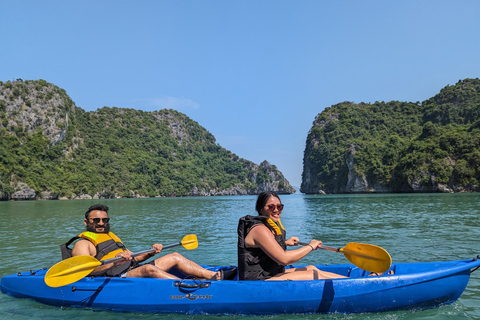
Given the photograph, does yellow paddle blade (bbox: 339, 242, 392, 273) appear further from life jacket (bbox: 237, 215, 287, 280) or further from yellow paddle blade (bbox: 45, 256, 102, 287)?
yellow paddle blade (bbox: 45, 256, 102, 287)

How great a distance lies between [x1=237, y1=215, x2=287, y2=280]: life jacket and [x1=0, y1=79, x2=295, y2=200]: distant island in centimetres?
7938

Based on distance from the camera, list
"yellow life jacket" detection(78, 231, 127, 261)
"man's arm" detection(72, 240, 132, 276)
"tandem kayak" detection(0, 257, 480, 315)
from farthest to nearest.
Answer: "yellow life jacket" detection(78, 231, 127, 261) → "man's arm" detection(72, 240, 132, 276) → "tandem kayak" detection(0, 257, 480, 315)

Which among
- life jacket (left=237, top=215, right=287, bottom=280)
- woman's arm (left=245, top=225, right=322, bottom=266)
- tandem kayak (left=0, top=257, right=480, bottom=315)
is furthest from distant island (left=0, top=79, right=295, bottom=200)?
woman's arm (left=245, top=225, right=322, bottom=266)

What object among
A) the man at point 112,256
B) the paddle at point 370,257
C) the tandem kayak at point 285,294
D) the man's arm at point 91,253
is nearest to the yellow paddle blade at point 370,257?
the paddle at point 370,257

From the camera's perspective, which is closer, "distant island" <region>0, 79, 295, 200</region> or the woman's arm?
the woman's arm

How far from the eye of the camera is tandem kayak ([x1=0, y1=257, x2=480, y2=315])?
4867 millimetres

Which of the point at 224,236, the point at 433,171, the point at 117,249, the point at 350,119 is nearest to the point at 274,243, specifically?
the point at 117,249

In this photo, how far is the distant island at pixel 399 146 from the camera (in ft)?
222

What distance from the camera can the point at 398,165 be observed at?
8081 centimetres

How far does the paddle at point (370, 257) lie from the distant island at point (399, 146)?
67698mm

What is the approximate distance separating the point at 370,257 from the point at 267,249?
163 cm

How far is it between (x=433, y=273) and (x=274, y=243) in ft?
7.24

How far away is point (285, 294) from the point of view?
192 inches

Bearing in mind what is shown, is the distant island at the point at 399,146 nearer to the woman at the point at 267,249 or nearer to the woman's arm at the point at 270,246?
the woman at the point at 267,249
